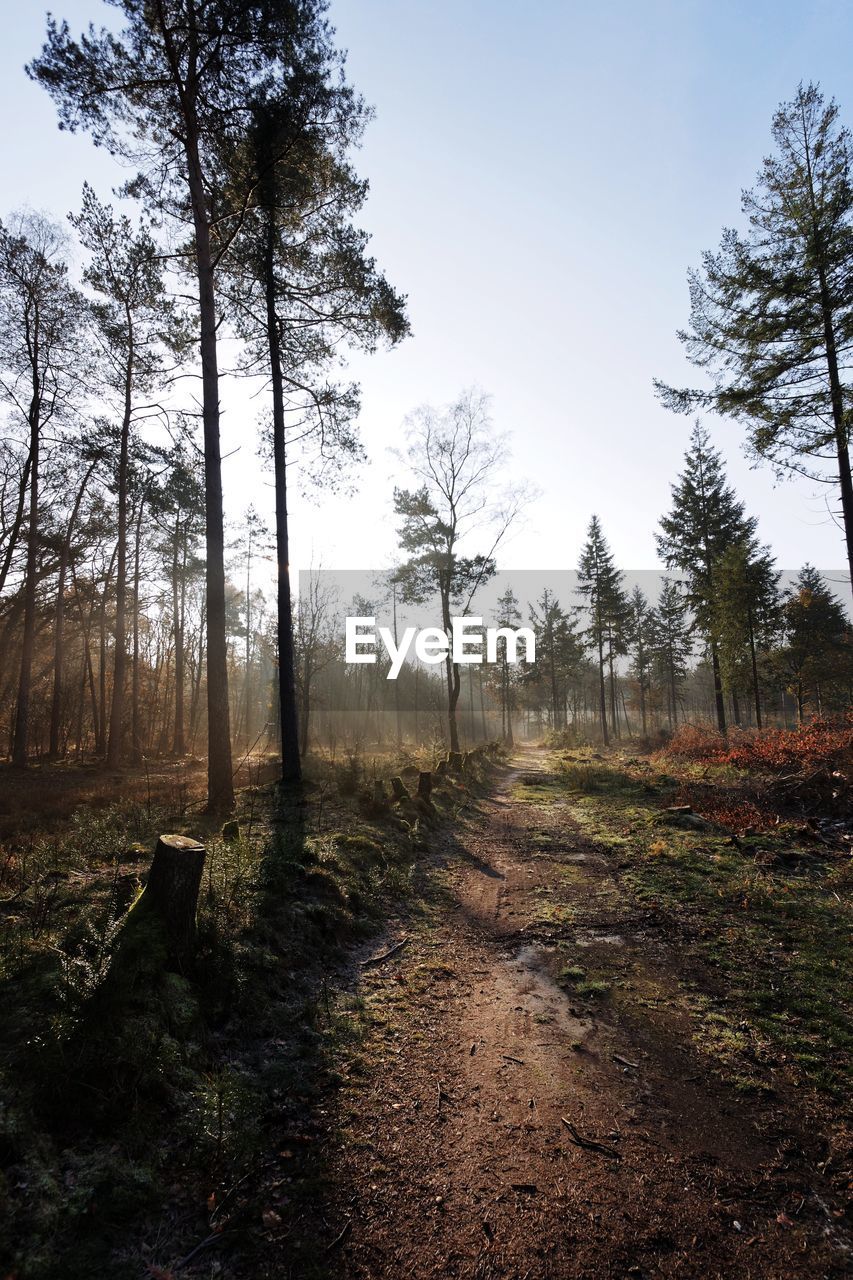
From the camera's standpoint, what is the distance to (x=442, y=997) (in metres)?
4.22

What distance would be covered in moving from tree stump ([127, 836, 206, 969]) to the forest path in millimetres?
1484

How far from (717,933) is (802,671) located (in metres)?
37.0

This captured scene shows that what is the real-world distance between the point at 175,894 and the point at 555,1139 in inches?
106

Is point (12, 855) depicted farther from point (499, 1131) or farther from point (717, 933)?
point (717, 933)

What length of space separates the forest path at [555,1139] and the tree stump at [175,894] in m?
1.48

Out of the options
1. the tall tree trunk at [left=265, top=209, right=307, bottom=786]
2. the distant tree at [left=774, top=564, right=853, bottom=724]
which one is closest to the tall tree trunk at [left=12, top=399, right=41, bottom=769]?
the tall tree trunk at [left=265, top=209, right=307, bottom=786]

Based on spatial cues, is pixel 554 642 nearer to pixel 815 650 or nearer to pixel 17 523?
pixel 815 650

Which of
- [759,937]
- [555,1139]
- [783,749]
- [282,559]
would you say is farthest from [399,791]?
[783,749]

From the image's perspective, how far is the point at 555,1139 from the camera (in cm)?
270

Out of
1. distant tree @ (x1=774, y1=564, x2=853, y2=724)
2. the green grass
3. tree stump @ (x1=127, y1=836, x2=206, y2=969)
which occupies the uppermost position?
distant tree @ (x1=774, y1=564, x2=853, y2=724)

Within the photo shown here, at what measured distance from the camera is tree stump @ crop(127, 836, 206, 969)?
11.9ft

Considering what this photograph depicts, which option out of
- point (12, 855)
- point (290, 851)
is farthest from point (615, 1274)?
point (12, 855)

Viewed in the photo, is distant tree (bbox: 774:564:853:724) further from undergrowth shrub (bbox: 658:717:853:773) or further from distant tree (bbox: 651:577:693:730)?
undergrowth shrub (bbox: 658:717:853:773)

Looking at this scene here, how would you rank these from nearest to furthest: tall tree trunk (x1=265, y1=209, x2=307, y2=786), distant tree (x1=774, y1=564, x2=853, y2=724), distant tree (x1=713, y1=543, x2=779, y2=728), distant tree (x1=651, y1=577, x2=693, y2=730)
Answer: tall tree trunk (x1=265, y1=209, x2=307, y2=786), distant tree (x1=713, y1=543, x2=779, y2=728), distant tree (x1=774, y1=564, x2=853, y2=724), distant tree (x1=651, y1=577, x2=693, y2=730)
